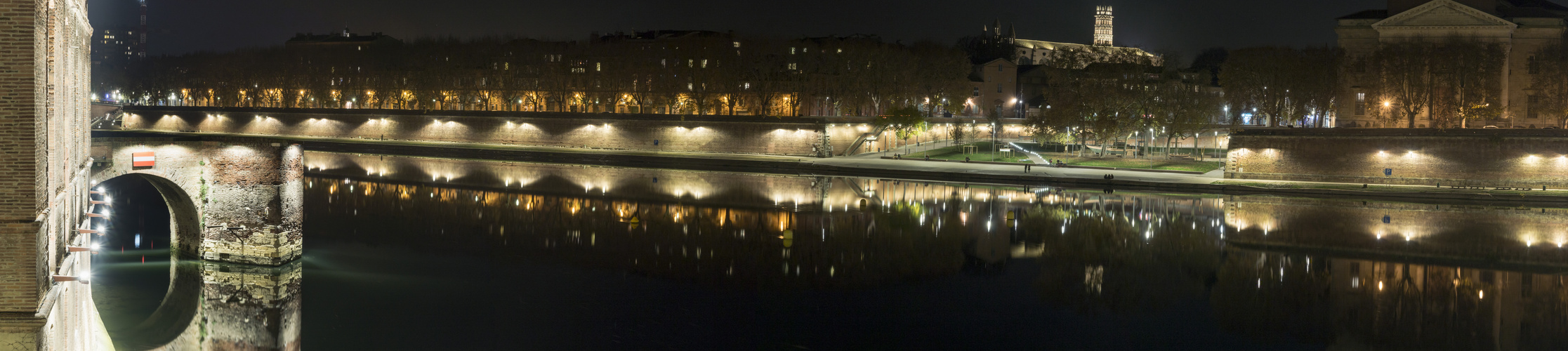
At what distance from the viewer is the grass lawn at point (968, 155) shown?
182ft

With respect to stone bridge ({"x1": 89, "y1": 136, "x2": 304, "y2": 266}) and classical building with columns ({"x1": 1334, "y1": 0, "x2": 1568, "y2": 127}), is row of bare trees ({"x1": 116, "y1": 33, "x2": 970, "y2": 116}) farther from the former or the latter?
stone bridge ({"x1": 89, "y1": 136, "x2": 304, "y2": 266})

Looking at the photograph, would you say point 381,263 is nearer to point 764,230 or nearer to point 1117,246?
point 764,230

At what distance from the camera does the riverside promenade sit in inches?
1566

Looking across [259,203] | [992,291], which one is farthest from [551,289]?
[992,291]

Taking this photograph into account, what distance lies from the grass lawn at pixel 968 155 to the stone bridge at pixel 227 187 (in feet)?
130

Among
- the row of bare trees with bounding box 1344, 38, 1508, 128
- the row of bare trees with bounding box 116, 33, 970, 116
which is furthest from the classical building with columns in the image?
the row of bare trees with bounding box 116, 33, 970, 116

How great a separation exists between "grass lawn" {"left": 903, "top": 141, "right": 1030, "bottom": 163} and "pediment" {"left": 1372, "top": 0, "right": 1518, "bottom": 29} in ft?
69.3

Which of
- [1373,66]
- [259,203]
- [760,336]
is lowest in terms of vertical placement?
[760,336]

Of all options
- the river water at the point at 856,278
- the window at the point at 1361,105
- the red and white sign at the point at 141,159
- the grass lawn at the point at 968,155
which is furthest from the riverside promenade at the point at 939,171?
the window at the point at 1361,105

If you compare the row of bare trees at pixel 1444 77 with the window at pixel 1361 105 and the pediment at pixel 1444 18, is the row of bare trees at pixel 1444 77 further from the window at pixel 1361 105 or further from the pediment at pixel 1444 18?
the window at pixel 1361 105

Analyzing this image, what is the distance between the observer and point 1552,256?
2438 cm

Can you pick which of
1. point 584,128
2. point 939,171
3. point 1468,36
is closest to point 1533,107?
point 1468,36

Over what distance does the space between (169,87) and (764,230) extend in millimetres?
88217

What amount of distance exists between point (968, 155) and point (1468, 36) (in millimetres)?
26127
